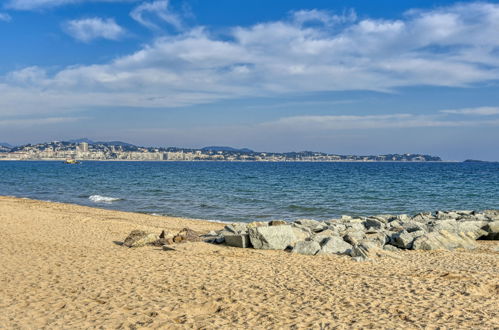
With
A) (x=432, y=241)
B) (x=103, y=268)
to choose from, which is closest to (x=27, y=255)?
(x=103, y=268)

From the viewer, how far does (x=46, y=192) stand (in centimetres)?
4366

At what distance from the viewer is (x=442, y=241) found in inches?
611

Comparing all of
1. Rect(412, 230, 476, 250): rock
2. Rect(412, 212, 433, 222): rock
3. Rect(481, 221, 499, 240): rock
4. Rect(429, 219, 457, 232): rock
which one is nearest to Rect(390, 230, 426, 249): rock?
Rect(412, 230, 476, 250): rock

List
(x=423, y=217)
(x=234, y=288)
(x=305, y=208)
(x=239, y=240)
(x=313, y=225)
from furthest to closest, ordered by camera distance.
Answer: (x=305, y=208)
(x=423, y=217)
(x=313, y=225)
(x=239, y=240)
(x=234, y=288)

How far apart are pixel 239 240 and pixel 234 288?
5.07 meters

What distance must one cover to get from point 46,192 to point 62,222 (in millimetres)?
25621

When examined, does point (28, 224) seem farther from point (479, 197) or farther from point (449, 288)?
point (479, 197)

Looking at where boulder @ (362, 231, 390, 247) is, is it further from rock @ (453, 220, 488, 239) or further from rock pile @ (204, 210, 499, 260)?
rock @ (453, 220, 488, 239)

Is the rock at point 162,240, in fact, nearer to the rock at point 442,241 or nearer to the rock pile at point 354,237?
the rock pile at point 354,237

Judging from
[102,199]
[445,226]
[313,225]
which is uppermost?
[445,226]

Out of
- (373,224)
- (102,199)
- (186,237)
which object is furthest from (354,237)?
(102,199)

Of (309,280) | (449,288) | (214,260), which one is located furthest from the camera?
(214,260)

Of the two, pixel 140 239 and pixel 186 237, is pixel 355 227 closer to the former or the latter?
pixel 186 237

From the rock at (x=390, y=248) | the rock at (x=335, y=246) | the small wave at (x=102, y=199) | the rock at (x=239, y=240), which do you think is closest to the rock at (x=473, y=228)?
the rock at (x=390, y=248)
